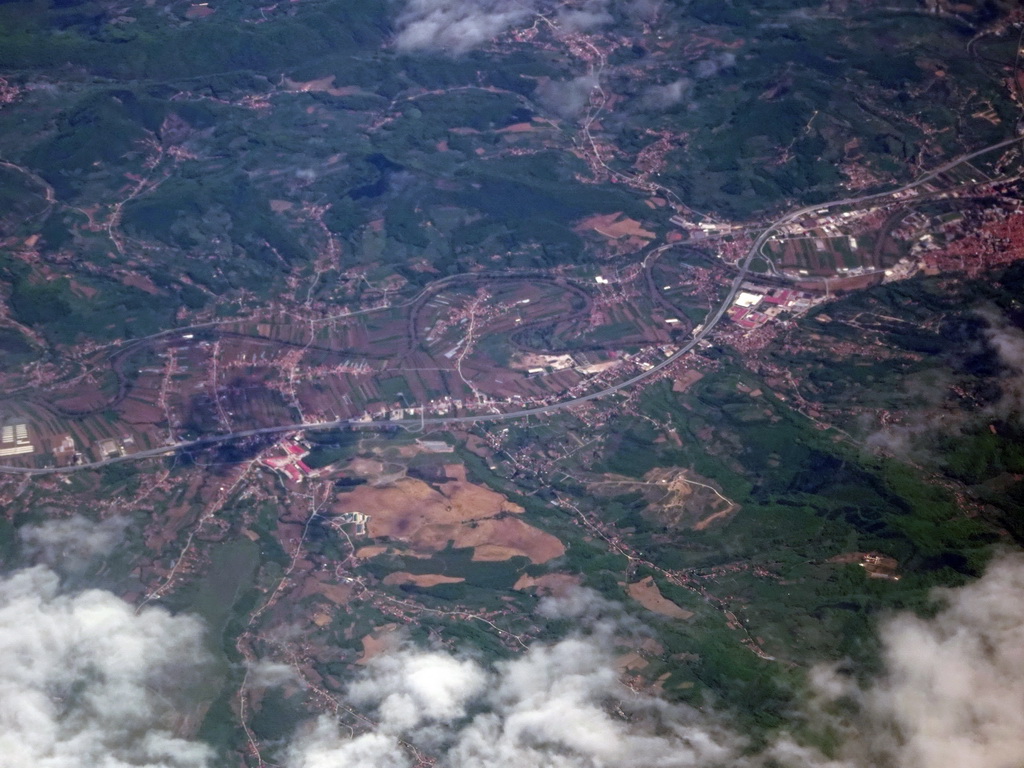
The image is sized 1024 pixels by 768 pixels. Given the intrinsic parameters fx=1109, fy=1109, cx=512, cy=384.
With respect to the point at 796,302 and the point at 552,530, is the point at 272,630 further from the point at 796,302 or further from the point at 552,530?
the point at 796,302

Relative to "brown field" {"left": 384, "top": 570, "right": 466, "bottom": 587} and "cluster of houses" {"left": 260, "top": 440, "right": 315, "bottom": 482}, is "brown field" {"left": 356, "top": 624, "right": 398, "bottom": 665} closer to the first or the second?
"brown field" {"left": 384, "top": 570, "right": 466, "bottom": 587}

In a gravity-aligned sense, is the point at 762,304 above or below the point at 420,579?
above

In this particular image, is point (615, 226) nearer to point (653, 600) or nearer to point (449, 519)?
point (449, 519)

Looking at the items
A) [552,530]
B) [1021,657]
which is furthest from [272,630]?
[1021,657]

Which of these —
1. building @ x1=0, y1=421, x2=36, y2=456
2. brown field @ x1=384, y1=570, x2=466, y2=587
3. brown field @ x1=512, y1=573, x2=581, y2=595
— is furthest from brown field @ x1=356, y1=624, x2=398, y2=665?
building @ x1=0, y1=421, x2=36, y2=456

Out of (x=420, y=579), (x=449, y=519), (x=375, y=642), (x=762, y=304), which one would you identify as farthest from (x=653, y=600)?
(x=762, y=304)
